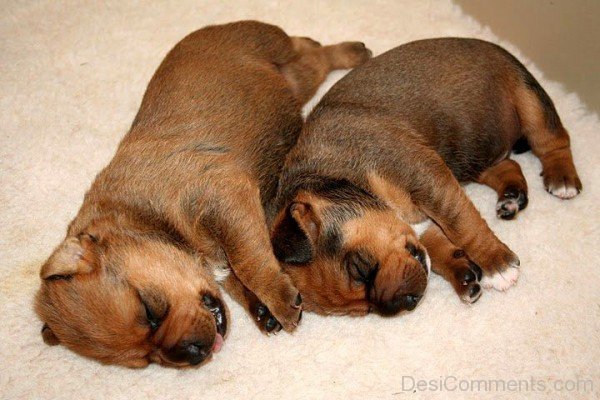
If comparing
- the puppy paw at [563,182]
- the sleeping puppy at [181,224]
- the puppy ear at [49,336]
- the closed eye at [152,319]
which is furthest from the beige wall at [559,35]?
the puppy ear at [49,336]

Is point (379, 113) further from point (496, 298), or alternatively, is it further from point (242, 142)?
point (496, 298)

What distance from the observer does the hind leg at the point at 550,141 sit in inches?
152

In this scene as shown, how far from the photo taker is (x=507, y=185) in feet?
12.6

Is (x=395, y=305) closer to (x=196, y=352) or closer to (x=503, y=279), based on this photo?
(x=503, y=279)

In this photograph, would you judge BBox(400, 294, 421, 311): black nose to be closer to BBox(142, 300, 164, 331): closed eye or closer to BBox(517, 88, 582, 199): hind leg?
BBox(142, 300, 164, 331): closed eye

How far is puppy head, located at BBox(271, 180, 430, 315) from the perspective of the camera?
10.3ft

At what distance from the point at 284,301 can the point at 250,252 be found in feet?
1.04

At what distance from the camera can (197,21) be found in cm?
513

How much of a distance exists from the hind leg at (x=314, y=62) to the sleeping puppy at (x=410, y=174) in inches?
26.7

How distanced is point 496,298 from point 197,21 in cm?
324

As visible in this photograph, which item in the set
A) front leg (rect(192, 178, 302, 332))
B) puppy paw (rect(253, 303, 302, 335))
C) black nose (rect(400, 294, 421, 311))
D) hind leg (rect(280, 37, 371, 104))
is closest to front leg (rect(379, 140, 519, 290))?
black nose (rect(400, 294, 421, 311))

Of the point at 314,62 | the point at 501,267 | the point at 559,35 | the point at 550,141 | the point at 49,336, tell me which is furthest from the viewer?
the point at 314,62

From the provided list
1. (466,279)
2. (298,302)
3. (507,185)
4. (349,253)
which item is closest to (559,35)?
(507,185)

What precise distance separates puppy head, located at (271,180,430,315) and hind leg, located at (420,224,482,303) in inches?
11.2
